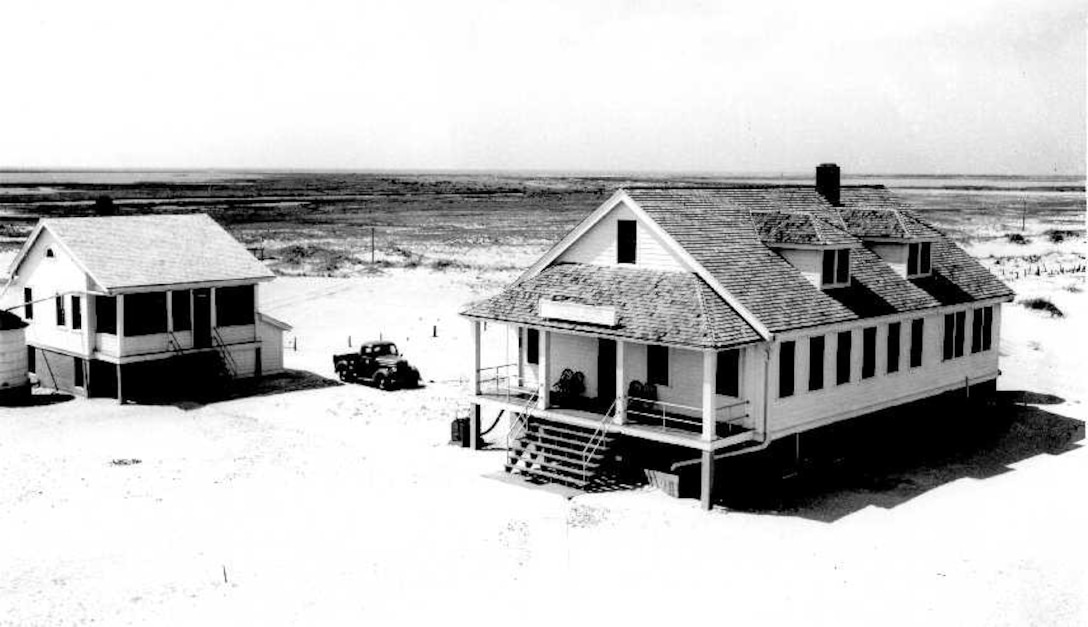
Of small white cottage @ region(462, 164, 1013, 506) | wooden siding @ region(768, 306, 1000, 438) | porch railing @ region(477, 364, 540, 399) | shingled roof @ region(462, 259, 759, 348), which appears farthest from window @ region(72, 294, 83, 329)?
wooden siding @ region(768, 306, 1000, 438)

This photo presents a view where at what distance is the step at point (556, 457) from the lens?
26.9 m

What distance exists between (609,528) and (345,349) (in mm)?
24709

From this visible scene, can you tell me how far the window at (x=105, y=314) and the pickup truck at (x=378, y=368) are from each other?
7.43 metres

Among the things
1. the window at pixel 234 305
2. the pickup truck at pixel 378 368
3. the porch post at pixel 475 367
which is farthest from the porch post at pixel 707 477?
the window at pixel 234 305

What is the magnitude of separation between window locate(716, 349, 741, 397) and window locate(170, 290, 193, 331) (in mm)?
18973

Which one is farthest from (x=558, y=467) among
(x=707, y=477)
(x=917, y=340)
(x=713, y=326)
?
(x=917, y=340)

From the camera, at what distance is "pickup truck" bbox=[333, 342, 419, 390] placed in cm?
3859

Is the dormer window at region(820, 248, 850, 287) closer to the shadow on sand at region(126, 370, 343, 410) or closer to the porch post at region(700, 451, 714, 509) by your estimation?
the porch post at region(700, 451, 714, 509)

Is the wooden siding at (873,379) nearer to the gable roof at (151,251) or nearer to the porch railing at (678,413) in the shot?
the porch railing at (678,413)

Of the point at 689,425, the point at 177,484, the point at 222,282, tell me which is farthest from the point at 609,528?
the point at 222,282

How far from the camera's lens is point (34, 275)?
39.9 meters

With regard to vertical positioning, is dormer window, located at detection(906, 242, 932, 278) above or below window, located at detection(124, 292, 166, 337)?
above

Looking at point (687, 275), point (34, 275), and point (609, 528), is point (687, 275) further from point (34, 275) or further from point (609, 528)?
point (34, 275)

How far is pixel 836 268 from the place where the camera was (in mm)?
28938
